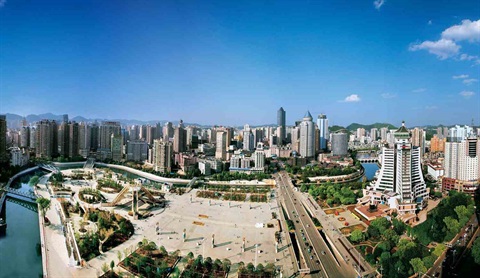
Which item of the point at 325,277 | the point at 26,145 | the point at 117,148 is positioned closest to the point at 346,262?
the point at 325,277

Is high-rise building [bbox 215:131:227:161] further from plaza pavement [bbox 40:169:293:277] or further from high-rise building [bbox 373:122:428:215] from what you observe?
high-rise building [bbox 373:122:428:215]

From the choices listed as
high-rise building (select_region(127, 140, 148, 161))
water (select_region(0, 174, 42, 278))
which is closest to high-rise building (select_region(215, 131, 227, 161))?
high-rise building (select_region(127, 140, 148, 161))

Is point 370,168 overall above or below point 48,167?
below

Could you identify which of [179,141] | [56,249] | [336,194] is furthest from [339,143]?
[56,249]

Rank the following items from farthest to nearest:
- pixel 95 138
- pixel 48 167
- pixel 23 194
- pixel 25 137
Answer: pixel 95 138
pixel 25 137
pixel 48 167
pixel 23 194

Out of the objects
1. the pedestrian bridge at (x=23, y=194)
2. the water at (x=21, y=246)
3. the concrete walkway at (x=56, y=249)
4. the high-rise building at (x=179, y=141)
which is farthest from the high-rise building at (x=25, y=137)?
the concrete walkway at (x=56, y=249)

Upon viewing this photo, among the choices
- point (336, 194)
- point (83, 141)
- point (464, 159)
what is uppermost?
point (83, 141)

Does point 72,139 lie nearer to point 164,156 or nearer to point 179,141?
point 179,141
